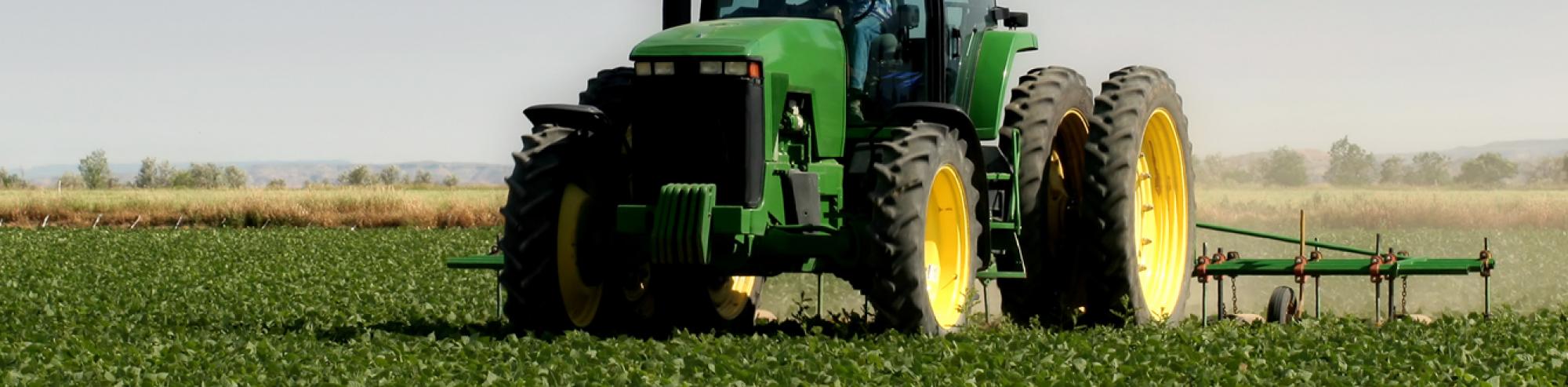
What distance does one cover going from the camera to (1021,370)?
8.91 meters

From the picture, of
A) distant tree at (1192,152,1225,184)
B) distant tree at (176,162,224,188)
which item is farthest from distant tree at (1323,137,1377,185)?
distant tree at (176,162,224,188)

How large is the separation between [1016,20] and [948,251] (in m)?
2.34

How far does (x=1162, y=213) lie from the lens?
13188 mm

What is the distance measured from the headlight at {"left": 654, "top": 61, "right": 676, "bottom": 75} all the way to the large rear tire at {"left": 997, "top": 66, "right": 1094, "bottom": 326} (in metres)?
2.18

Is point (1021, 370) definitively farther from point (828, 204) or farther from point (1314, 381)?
point (828, 204)

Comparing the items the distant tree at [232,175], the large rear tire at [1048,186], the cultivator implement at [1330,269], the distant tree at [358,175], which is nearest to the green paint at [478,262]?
the large rear tire at [1048,186]

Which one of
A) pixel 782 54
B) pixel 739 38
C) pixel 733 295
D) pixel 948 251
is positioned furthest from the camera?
pixel 733 295

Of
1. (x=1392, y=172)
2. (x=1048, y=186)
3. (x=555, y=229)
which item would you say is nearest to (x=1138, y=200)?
(x=1048, y=186)

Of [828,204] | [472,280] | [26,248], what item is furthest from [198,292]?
[26,248]

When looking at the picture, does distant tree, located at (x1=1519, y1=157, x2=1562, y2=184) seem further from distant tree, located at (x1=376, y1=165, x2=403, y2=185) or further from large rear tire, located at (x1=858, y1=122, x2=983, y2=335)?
distant tree, located at (x1=376, y1=165, x2=403, y2=185)

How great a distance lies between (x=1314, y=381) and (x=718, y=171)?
3216 mm

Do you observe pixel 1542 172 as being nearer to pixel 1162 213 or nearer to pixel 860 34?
pixel 1162 213

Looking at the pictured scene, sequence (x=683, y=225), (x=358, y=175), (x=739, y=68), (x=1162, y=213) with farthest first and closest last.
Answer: (x=358, y=175) → (x=1162, y=213) → (x=739, y=68) → (x=683, y=225)

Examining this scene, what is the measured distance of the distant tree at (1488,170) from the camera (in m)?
64.2
